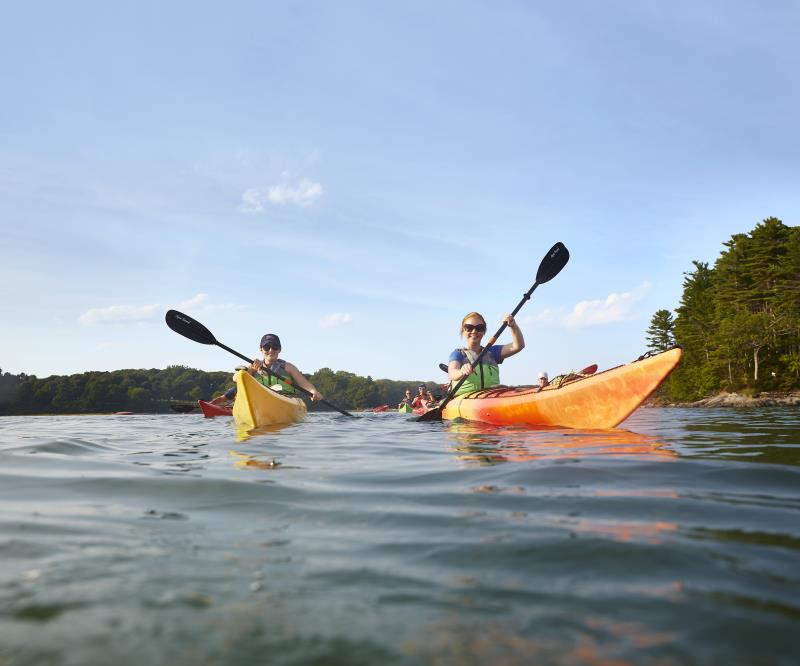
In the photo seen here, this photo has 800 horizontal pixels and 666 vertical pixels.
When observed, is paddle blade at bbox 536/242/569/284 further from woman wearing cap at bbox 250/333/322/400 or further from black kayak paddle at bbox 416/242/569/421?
woman wearing cap at bbox 250/333/322/400

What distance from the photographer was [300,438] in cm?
720

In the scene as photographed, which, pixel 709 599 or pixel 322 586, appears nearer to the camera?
pixel 709 599

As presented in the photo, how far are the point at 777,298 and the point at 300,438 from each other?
57656 mm

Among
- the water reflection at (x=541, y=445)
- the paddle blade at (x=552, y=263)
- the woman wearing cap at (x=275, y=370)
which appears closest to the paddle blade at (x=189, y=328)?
the woman wearing cap at (x=275, y=370)

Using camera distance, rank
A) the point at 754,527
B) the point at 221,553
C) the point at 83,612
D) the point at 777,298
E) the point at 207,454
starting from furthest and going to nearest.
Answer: the point at 777,298, the point at 207,454, the point at 754,527, the point at 221,553, the point at 83,612

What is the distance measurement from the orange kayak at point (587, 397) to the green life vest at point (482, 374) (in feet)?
3.96

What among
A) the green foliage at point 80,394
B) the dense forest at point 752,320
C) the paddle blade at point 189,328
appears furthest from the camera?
the green foliage at point 80,394

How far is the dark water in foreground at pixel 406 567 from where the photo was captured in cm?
141

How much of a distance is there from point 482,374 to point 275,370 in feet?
14.7

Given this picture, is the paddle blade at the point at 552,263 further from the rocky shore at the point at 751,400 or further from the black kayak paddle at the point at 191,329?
the rocky shore at the point at 751,400

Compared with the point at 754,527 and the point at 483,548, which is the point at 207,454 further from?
the point at 754,527

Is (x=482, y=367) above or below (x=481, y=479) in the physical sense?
above

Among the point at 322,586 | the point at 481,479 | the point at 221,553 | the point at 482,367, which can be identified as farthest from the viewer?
the point at 482,367

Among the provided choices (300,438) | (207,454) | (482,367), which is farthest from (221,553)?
(482,367)
